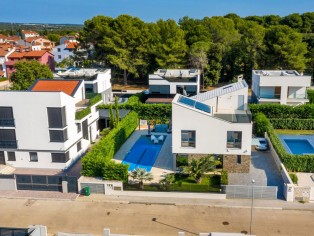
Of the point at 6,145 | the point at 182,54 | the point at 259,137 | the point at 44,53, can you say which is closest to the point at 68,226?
the point at 6,145

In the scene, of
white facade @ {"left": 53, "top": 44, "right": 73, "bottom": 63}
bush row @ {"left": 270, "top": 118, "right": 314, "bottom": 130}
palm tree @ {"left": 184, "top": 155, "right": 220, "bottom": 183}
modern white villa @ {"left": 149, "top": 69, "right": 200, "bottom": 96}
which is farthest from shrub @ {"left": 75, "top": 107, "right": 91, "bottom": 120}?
white facade @ {"left": 53, "top": 44, "right": 73, "bottom": 63}

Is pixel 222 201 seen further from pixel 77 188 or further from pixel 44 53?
pixel 44 53

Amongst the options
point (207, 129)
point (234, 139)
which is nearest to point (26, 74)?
point (207, 129)

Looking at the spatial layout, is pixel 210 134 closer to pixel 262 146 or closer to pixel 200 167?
pixel 200 167

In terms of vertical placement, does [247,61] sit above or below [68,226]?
above

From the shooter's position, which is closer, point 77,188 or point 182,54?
point 77,188

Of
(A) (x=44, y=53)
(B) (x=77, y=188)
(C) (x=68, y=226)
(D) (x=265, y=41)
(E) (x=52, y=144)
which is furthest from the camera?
(A) (x=44, y=53)
